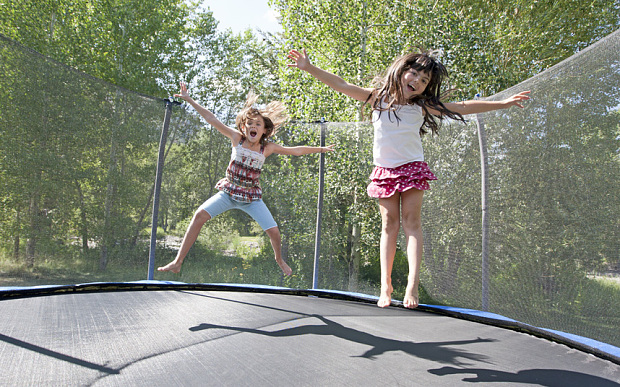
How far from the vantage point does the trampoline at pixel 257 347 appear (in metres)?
0.91

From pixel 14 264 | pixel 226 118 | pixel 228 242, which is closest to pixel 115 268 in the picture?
pixel 14 264

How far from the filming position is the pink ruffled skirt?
1.49 metres

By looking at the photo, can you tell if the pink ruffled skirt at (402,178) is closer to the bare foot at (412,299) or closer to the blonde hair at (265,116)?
the bare foot at (412,299)

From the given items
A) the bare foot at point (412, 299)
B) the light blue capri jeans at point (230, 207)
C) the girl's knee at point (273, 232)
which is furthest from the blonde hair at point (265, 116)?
the bare foot at point (412, 299)

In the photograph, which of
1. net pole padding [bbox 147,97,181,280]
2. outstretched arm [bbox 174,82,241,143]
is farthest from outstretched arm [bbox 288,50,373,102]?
net pole padding [bbox 147,97,181,280]

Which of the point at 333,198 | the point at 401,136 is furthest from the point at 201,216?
the point at 333,198

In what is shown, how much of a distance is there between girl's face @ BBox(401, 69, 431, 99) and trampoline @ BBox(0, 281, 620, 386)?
0.89 meters

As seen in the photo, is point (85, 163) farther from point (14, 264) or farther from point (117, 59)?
point (117, 59)

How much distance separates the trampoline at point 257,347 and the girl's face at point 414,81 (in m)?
0.89

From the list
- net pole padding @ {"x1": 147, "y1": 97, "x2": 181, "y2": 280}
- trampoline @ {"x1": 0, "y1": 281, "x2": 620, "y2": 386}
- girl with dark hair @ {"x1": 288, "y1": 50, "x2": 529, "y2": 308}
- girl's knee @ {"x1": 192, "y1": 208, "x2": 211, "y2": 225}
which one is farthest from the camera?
net pole padding @ {"x1": 147, "y1": 97, "x2": 181, "y2": 280}

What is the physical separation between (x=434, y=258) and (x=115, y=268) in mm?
2000

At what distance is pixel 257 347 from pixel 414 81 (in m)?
1.09

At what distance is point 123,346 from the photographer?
109 cm

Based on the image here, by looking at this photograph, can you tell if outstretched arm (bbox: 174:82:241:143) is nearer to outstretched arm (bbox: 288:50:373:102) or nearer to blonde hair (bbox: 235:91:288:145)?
blonde hair (bbox: 235:91:288:145)
